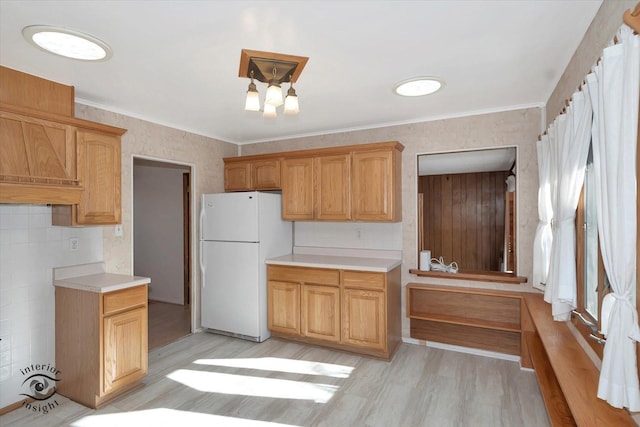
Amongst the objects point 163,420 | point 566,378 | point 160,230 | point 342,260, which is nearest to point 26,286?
point 163,420

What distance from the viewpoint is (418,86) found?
2.70 m

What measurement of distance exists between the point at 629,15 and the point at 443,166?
2.55 m

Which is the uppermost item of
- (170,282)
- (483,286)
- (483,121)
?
(483,121)

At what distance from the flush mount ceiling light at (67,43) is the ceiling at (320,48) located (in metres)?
0.05

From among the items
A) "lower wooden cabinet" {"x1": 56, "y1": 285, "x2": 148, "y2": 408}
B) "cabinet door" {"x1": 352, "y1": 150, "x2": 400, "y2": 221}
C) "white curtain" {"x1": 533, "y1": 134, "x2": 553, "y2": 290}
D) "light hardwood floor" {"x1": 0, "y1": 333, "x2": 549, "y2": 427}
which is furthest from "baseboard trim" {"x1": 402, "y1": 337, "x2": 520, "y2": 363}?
"lower wooden cabinet" {"x1": 56, "y1": 285, "x2": 148, "y2": 408}

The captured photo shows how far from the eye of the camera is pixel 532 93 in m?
2.91

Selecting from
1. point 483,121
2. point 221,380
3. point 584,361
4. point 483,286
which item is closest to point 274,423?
point 221,380

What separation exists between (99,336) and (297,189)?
238 centimetres

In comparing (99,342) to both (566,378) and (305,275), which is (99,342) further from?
(566,378)

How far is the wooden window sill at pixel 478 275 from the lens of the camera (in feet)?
10.7

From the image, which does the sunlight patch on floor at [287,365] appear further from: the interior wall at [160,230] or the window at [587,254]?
the interior wall at [160,230]

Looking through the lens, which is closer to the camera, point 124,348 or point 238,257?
point 124,348

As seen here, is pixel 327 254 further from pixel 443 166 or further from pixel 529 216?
pixel 529 216

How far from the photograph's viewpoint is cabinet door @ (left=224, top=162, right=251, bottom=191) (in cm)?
437
